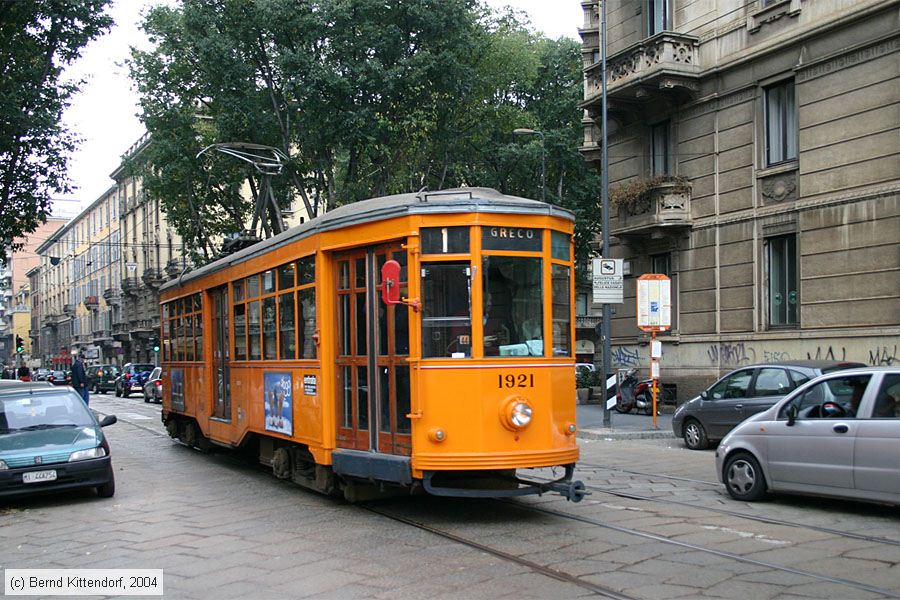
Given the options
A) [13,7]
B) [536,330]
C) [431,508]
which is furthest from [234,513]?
[13,7]

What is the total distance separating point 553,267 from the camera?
29.4 feet

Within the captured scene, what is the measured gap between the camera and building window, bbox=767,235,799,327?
2036 centimetres

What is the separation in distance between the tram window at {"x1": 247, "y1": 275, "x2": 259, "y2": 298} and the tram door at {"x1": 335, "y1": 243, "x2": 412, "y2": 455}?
264 cm

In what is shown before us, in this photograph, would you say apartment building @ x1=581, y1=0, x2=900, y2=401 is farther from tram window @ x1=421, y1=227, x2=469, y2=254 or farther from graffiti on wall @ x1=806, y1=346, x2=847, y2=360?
tram window @ x1=421, y1=227, x2=469, y2=254

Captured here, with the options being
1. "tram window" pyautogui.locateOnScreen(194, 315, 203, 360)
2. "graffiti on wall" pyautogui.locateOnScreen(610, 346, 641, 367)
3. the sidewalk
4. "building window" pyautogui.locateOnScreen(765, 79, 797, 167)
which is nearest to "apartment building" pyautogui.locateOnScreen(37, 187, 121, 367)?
"graffiti on wall" pyautogui.locateOnScreen(610, 346, 641, 367)

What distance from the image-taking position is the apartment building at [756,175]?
59.6 ft

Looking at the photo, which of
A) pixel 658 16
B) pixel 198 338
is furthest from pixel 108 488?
pixel 658 16

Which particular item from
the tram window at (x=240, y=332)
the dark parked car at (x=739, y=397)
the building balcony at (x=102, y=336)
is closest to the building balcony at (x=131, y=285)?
the building balcony at (x=102, y=336)

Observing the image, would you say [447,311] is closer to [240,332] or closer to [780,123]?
[240,332]

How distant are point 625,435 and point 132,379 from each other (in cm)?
3274

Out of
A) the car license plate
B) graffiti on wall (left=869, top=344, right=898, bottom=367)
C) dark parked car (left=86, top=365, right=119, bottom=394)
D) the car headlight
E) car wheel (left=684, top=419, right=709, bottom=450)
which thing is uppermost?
graffiti on wall (left=869, top=344, right=898, bottom=367)

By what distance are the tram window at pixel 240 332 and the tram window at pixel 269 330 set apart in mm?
958

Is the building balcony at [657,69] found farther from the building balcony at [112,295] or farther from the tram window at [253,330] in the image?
the building balcony at [112,295]

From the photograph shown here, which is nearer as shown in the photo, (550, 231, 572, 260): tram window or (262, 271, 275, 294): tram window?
(550, 231, 572, 260): tram window
